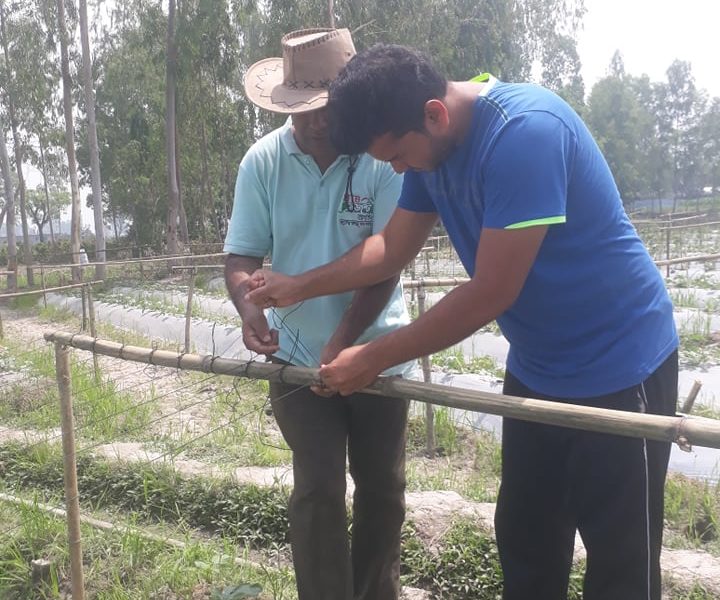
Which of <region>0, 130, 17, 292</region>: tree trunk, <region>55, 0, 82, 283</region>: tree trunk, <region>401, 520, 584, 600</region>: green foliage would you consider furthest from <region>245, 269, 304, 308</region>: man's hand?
<region>0, 130, 17, 292</region>: tree trunk

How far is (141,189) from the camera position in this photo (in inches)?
1163

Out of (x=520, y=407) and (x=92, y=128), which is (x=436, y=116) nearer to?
(x=520, y=407)

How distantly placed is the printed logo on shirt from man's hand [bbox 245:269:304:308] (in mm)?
280

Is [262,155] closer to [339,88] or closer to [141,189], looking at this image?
[339,88]

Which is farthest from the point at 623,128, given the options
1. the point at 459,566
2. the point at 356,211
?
the point at 356,211

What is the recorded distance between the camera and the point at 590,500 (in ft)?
5.12

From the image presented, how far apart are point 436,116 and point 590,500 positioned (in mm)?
902

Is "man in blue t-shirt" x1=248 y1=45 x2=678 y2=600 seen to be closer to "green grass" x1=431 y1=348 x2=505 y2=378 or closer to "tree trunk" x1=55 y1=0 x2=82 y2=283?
"green grass" x1=431 y1=348 x2=505 y2=378

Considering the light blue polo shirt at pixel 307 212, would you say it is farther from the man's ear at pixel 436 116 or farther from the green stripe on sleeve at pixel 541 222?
the green stripe on sleeve at pixel 541 222

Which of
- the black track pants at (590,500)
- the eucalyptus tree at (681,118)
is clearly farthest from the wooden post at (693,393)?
the eucalyptus tree at (681,118)

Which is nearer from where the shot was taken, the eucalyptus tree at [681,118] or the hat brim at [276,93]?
the hat brim at [276,93]

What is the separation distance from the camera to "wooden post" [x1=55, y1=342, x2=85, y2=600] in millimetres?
2178

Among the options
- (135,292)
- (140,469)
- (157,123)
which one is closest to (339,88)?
(140,469)

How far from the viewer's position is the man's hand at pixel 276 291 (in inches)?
70.0
